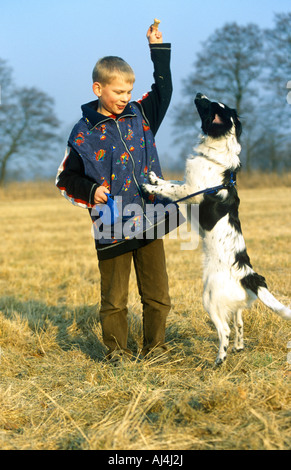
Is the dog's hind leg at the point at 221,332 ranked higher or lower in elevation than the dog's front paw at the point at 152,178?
lower

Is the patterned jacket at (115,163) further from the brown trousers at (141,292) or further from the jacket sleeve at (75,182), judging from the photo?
the brown trousers at (141,292)

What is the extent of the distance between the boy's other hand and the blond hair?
0.31 m

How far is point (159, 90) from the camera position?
12.8ft

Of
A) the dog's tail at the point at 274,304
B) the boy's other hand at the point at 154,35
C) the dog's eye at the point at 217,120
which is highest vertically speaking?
the boy's other hand at the point at 154,35

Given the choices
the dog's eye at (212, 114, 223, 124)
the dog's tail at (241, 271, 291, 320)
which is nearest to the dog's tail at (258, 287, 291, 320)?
the dog's tail at (241, 271, 291, 320)

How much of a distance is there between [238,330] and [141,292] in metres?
0.82

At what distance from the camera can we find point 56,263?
849 cm

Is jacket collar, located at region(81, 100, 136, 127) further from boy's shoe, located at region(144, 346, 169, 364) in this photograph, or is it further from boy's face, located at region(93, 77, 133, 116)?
boy's shoe, located at region(144, 346, 169, 364)

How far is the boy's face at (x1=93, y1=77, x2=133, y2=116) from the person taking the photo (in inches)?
141

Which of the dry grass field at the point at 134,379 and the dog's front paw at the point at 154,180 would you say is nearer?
the dry grass field at the point at 134,379

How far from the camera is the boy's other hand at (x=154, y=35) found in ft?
12.4

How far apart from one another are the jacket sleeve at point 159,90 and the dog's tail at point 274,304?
154 centimetres

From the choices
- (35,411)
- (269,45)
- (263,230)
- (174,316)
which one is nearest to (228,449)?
(35,411)

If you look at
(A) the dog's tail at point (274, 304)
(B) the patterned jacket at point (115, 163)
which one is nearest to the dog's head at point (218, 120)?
(B) the patterned jacket at point (115, 163)
